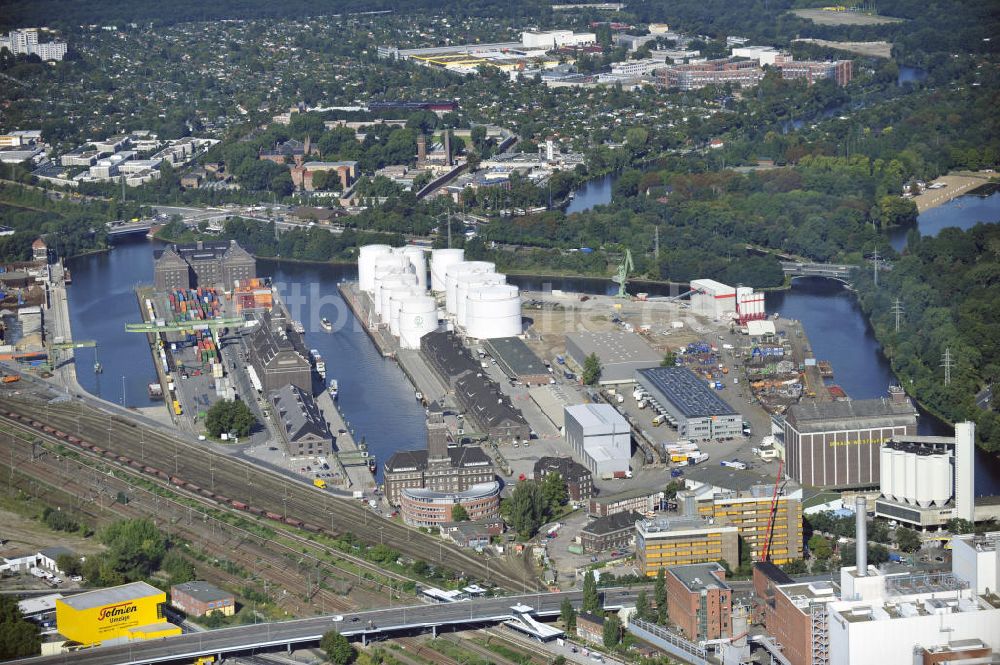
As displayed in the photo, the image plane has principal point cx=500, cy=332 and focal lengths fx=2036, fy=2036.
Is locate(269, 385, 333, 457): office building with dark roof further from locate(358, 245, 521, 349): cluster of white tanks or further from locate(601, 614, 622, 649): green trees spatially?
locate(601, 614, 622, 649): green trees

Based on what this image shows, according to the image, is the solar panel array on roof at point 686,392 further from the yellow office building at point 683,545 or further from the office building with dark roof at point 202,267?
the office building with dark roof at point 202,267

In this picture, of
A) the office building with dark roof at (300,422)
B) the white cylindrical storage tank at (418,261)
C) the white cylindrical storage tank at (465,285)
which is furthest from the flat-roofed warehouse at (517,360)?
the white cylindrical storage tank at (418,261)

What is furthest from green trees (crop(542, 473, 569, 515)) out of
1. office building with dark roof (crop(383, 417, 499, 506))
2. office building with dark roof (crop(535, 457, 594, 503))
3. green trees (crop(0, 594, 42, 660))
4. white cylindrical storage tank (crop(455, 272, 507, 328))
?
→ white cylindrical storage tank (crop(455, 272, 507, 328))

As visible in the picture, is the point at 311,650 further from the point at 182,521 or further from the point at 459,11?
the point at 459,11

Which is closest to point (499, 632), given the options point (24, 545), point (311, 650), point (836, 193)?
point (311, 650)

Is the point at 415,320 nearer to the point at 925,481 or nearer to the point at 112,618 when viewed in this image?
the point at 925,481
